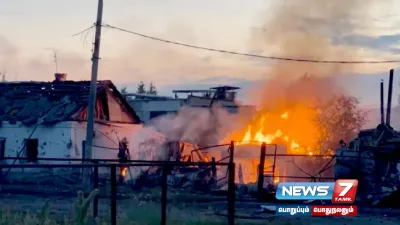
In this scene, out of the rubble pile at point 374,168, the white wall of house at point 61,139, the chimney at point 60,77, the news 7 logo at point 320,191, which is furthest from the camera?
the chimney at point 60,77

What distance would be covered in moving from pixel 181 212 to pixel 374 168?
12049 millimetres

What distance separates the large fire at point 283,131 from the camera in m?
47.2

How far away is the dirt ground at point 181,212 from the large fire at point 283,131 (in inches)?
772

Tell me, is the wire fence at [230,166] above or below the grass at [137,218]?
above

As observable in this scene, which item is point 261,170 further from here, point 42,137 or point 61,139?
point 42,137

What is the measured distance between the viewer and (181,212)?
66.4 feet

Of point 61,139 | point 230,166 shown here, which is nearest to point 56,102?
point 61,139

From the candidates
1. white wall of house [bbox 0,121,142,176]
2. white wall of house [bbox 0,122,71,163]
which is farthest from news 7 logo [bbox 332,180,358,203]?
white wall of house [bbox 0,122,71,163]

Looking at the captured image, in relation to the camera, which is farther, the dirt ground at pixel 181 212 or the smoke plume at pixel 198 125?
the smoke plume at pixel 198 125

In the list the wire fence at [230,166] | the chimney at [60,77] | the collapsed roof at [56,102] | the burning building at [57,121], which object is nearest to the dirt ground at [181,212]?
the wire fence at [230,166]

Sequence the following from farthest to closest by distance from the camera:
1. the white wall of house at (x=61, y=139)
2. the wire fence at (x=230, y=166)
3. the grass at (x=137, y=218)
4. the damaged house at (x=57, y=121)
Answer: the damaged house at (x=57, y=121), the white wall of house at (x=61, y=139), the wire fence at (x=230, y=166), the grass at (x=137, y=218)

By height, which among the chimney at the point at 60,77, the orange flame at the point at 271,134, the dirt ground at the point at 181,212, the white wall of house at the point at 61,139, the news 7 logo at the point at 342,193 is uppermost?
the chimney at the point at 60,77

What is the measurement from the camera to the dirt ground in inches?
679

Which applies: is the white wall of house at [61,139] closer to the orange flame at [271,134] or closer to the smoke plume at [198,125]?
the smoke plume at [198,125]
